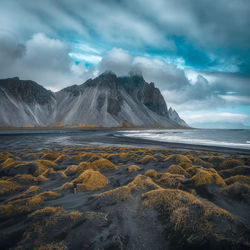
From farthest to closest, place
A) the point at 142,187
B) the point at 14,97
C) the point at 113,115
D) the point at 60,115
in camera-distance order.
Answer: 1. the point at 113,115
2. the point at 60,115
3. the point at 14,97
4. the point at 142,187

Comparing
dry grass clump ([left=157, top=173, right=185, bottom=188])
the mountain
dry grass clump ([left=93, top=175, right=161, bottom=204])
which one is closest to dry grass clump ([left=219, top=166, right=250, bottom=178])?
dry grass clump ([left=157, top=173, right=185, bottom=188])

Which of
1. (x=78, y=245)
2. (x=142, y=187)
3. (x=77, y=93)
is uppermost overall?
(x=77, y=93)

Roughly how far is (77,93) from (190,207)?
15689 centimetres

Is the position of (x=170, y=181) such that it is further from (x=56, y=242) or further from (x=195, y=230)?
(x=56, y=242)

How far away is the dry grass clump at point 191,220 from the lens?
8.79 ft

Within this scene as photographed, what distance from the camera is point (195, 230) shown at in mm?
2824

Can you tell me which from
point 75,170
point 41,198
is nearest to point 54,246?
point 41,198

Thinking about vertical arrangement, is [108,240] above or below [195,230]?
below

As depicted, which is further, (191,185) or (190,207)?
(191,185)

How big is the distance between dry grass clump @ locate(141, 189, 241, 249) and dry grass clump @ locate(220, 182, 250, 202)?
5.60 feet

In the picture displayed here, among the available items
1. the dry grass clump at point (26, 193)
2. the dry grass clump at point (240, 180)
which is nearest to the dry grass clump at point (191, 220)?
the dry grass clump at point (240, 180)

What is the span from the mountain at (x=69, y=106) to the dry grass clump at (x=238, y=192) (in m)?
125

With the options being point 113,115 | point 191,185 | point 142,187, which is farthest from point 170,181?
point 113,115

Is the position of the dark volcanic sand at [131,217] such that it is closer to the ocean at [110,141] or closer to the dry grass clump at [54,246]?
the dry grass clump at [54,246]
